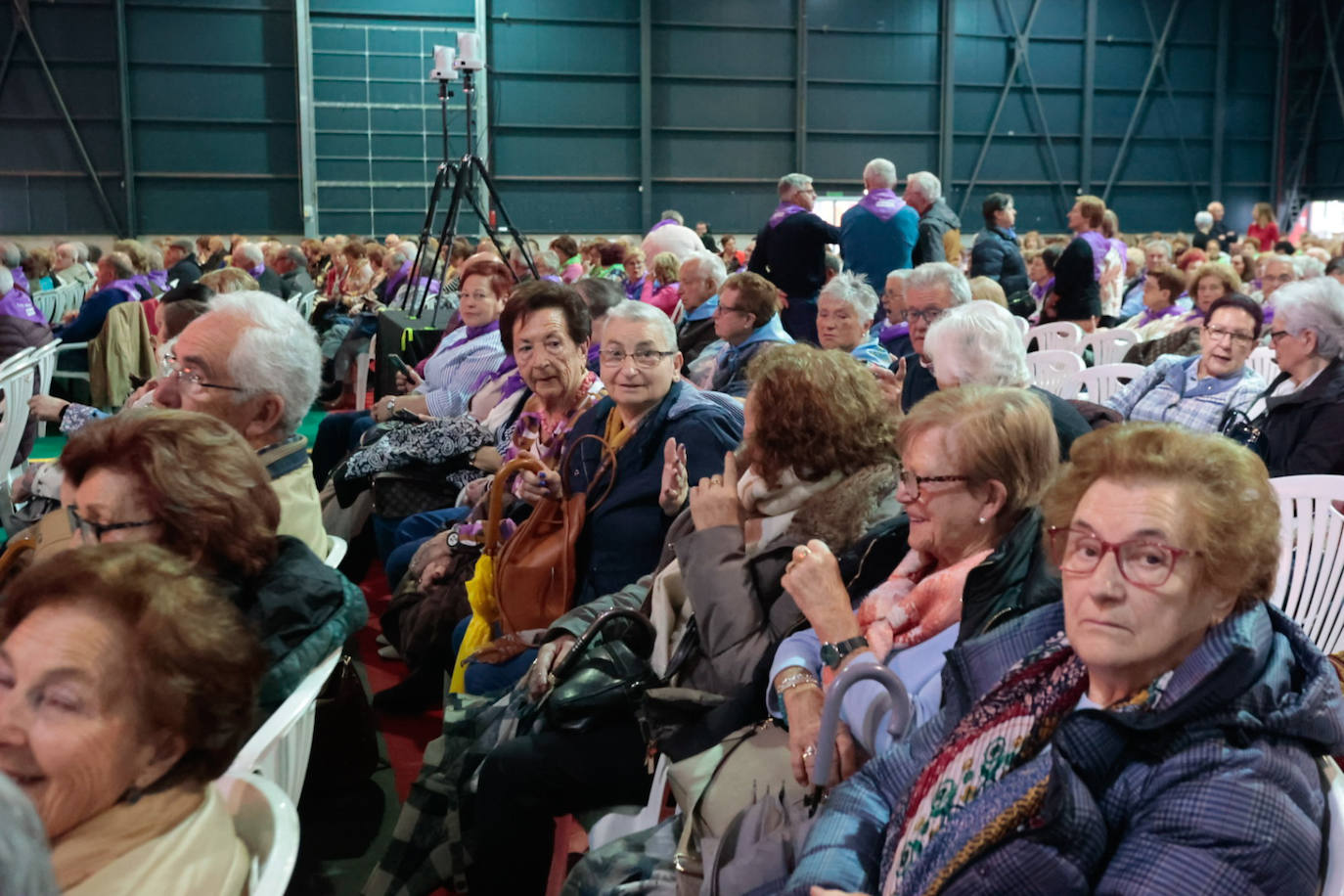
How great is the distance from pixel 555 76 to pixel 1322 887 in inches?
682

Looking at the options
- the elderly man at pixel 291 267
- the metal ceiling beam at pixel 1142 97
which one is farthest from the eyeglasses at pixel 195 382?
the metal ceiling beam at pixel 1142 97

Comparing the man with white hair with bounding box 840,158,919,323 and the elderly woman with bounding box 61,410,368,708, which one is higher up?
the man with white hair with bounding box 840,158,919,323

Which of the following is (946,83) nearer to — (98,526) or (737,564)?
(737,564)

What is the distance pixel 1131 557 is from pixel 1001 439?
0.57 meters

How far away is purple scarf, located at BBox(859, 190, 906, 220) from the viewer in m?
7.16

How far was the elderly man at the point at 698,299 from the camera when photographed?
5.46 meters

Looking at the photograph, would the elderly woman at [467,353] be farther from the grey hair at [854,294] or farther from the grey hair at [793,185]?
the grey hair at [793,185]

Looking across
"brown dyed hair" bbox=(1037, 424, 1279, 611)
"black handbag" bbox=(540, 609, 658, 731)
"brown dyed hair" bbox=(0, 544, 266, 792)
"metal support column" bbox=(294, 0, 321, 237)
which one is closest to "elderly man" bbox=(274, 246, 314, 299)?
"metal support column" bbox=(294, 0, 321, 237)

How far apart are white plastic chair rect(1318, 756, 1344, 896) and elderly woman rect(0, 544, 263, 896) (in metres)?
1.12

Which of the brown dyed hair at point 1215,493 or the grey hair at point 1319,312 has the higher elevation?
the grey hair at point 1319,312

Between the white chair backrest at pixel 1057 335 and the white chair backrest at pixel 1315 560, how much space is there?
160 inches

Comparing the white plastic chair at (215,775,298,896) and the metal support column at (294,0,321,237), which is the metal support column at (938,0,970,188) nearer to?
the metal support column at (294,0,321,237)

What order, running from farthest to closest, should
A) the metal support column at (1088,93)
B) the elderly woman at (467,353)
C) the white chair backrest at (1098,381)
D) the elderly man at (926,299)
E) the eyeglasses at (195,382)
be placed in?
the metal support column at (1088,93) → the white chair backrest at (1098,381) → the elderly woman at (467,353) → the elderly man at (926,299) → the eyeglasses at (195,382)

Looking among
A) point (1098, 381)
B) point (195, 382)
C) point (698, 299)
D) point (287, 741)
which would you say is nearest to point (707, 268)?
point (698, 299)
